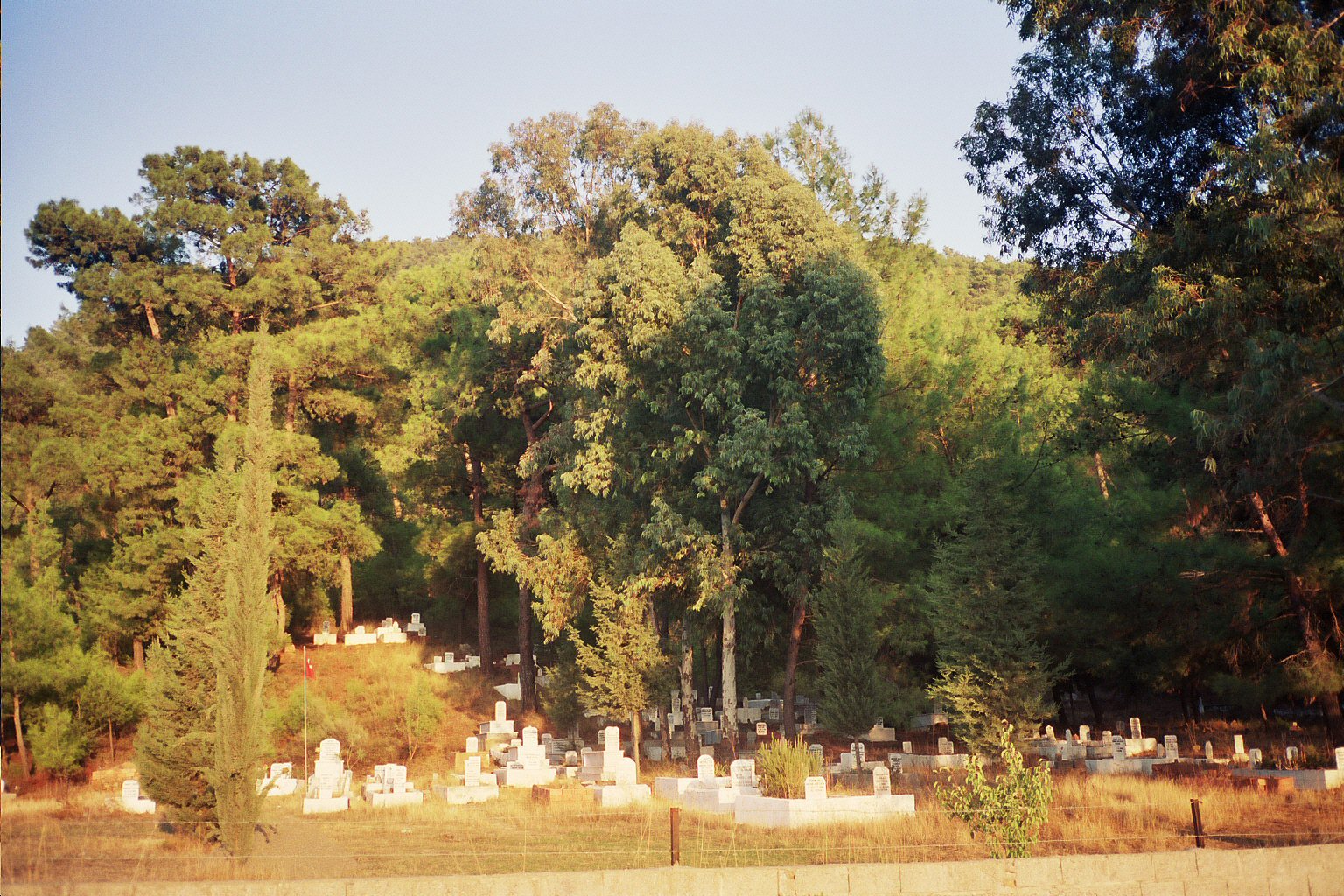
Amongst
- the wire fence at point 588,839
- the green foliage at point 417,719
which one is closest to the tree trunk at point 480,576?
the green foliage at point 417,719

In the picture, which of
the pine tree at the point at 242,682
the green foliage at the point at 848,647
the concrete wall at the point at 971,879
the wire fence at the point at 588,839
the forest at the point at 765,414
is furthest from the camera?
the green foliage at the point at 848,647

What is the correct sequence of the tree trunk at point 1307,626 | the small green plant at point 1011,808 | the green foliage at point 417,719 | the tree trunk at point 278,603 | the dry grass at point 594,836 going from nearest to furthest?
the small green plant at point 1011,808, the dry grass at point 594,836, the tree trunk at point 1307,626, the green foliage at point 417,719, the tree trunk at point 278,603

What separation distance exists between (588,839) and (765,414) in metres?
14.3

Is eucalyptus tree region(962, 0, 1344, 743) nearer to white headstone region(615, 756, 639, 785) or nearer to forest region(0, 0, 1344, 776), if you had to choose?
forest region(0, 0, 1344, 776)

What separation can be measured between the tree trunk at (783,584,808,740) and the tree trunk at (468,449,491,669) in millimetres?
13613

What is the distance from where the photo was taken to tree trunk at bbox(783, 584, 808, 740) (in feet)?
96.0

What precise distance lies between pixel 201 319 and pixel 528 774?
2135 centimetres

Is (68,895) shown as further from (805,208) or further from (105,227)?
(105,227)

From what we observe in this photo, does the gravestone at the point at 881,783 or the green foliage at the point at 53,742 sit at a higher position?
the green foliage at the point at 53,742

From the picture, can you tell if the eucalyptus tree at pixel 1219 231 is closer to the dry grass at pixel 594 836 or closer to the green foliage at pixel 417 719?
the dry grass at pixel 594 836

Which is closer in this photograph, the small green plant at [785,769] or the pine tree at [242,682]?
the pine tree at [242,682]

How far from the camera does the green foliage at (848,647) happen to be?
2617 centimetres

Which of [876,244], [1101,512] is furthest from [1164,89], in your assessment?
[876,244]

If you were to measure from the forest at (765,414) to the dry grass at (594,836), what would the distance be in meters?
3.10
